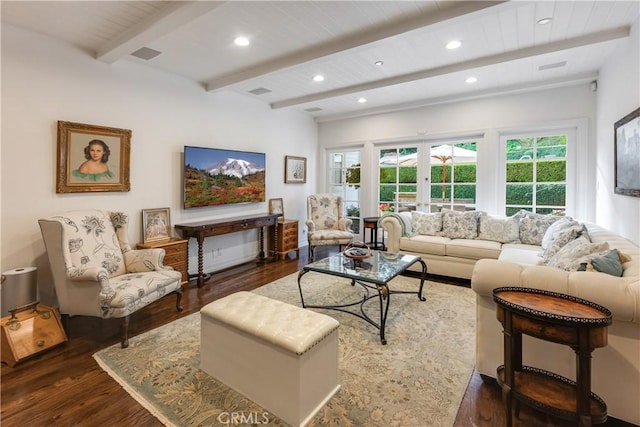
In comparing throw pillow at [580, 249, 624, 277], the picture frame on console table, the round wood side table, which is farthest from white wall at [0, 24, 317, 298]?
the picture frame on console table

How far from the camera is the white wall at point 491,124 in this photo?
4.20m

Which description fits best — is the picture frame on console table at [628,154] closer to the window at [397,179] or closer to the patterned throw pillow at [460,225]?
the patterned throw pillow at [460,225]

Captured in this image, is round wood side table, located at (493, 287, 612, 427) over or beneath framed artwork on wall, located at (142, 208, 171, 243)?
beneath

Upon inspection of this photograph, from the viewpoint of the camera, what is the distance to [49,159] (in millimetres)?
3025

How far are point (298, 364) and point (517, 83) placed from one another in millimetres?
4865

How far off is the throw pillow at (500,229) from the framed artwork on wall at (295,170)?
3.42m

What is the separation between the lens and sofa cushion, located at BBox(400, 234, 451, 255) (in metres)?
4.22

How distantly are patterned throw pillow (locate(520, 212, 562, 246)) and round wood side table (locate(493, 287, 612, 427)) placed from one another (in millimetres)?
2828

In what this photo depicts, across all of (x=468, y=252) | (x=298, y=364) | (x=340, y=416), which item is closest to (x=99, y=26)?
(x=298, y=364)

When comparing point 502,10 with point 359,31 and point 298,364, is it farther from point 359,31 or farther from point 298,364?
point 298,364

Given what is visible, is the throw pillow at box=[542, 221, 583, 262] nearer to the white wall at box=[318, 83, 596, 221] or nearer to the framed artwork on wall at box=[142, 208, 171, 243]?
the white wall at box=[318, 83, 596, 221]

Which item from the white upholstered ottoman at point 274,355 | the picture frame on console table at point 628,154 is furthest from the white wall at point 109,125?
the picture frame on console table at point 628,154

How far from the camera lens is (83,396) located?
1915mm

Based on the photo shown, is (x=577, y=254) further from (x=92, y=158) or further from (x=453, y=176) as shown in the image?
(x=92, y=158)
